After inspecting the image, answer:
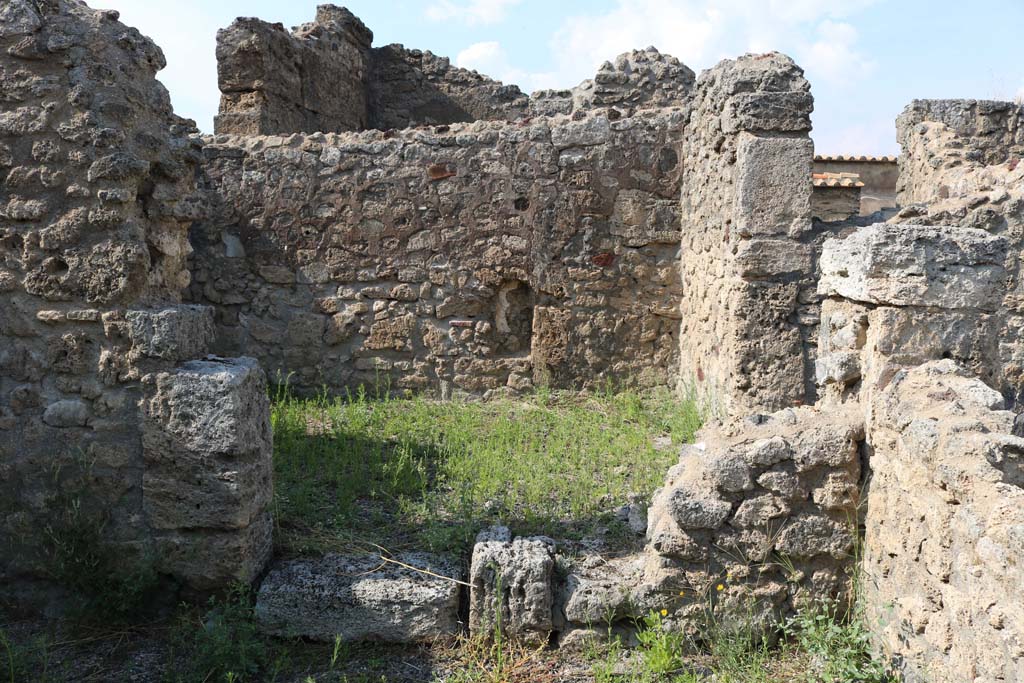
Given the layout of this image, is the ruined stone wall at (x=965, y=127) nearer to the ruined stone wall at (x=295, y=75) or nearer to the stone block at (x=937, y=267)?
the stone block at (x=937, y=267)

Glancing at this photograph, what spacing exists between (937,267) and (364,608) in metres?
2.71

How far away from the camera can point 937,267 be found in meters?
2.85

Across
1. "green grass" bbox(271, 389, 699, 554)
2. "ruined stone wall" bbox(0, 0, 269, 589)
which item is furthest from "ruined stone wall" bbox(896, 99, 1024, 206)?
"ruined stone wall" bbox(0, 0, 269, 589)

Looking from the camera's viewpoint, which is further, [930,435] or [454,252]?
[454,252]

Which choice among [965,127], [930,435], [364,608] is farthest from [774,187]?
[364,608]

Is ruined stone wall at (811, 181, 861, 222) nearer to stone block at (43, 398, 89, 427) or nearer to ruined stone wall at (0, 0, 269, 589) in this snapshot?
ruined stone wall at (0, 0, 269, 589)

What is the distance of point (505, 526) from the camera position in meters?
3.78

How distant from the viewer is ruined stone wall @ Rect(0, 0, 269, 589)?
3385 mm

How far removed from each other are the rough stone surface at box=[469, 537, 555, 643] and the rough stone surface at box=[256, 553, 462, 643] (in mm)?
112

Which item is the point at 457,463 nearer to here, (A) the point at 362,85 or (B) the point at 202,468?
(B) the point at 202,468

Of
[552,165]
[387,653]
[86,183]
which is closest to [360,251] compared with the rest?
[552,165]

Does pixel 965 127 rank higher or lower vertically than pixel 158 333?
higher

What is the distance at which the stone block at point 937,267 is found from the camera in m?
2.85

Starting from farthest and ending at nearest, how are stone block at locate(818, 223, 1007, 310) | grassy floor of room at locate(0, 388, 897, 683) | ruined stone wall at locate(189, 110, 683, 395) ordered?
1. ruined stone wall at locate(189, 110, 683, 395)
2. grassy floor of room at locate(0, 388, 897, 683)
3. stone block at locate(818, 223, 1007, 310)
